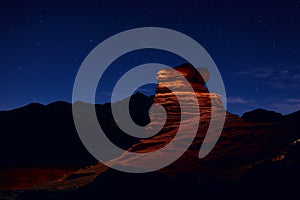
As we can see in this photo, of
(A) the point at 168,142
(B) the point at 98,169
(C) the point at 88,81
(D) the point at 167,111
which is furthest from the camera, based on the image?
(C) the point at 88,81

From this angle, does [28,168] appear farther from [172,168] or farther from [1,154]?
[172,168]

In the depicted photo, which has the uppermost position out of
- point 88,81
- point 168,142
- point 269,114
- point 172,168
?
point 88,81

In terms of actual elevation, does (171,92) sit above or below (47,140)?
above

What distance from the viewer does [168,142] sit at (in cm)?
1030

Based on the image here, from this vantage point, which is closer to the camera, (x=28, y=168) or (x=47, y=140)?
(x=28, y=168)

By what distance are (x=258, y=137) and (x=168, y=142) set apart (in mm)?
3046

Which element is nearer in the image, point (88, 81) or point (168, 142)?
point (168, 142)

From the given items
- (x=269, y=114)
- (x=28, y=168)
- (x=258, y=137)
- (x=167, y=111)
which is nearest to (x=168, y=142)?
(x=167, y=111)

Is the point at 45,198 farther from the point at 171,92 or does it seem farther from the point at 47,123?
the point at 47,123

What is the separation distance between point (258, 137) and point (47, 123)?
1989cm

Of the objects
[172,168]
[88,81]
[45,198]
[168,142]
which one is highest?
[88,81]

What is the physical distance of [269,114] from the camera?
1689 cm

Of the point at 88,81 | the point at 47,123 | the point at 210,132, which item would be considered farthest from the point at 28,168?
the point at 210,132

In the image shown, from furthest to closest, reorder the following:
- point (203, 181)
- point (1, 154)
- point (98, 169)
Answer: point (1, 154)
point (98, 169)
point (203, 181)
